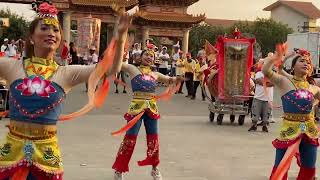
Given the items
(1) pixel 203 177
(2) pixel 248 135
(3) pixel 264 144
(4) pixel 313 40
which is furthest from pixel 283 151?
(4) pixel 313 40

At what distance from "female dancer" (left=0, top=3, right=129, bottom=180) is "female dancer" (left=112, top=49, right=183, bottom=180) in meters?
3.23

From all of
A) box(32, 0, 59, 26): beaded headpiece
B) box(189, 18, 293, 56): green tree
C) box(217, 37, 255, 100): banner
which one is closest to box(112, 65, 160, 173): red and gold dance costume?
box(32, 0, 59, 26): beaded headpiece

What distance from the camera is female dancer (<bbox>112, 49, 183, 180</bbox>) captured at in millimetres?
7000

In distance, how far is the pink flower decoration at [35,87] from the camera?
3.66 metres

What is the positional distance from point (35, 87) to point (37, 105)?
12cm

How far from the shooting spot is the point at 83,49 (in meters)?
Answer: 28.9

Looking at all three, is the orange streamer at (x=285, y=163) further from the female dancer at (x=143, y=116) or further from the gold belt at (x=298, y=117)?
the female dancer at (x=143, y=116)

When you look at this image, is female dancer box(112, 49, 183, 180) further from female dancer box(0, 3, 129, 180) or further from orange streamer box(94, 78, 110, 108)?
female dancer box(0, 3, 129, 180)

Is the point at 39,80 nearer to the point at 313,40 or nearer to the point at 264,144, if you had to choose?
the point at 264,144

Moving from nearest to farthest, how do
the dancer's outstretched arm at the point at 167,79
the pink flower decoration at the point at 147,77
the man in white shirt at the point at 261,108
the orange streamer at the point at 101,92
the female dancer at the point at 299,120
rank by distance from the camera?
the orange streamer at the point at 101,92 < the female dancer at the point at 299,120 < the dancer's outstretched arm at the point at 167,79 < the pink flower decoration at the point at 147,77 < the man in white shirt at the point at 261,108

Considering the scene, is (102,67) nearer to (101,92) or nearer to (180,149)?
(101,92)

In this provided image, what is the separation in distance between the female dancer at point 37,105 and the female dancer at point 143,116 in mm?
3226

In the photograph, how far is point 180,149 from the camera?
9484 mm

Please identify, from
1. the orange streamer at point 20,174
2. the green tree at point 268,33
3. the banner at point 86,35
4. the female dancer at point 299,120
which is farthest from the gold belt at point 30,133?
the green tree at point 268,33
